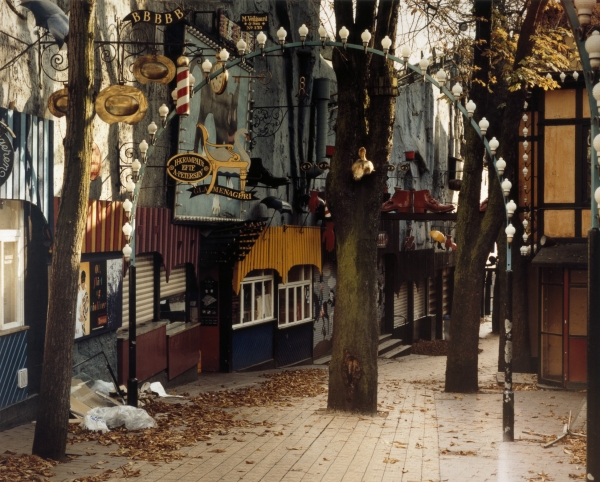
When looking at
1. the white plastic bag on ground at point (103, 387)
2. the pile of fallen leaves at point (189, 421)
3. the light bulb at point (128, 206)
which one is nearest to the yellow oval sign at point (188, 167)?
the light bulb at point (128, 206)

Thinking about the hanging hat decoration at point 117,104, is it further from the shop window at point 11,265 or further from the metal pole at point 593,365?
the metal pole at point 593,365

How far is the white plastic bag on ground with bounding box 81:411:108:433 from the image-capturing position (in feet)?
40.5

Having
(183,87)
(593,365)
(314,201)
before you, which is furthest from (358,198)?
(314,201)

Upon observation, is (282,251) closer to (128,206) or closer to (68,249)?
(128,206)

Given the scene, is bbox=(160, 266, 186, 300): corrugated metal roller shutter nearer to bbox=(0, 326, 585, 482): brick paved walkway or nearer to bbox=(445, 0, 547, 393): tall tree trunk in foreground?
bbox=(0, 326, 585, 482): brick paved walkway

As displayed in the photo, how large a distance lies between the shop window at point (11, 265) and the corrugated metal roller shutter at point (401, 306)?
75.8 feet

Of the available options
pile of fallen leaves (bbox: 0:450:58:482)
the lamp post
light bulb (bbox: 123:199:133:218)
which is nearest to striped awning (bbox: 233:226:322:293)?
light bulb (bbox: 123:199:133:218)

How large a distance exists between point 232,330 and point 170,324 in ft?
8.46

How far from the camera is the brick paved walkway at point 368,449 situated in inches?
409

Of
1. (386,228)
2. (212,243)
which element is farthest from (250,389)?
(386,228)

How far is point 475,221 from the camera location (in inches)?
739

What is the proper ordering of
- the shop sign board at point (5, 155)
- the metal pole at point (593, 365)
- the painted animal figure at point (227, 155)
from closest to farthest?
the metal pole at point (593, 365)
the shop sign board at point (5, 155)
the painted animal figure at point (227, 155)

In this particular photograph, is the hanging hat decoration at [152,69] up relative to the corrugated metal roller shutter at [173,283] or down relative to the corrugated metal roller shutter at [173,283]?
up

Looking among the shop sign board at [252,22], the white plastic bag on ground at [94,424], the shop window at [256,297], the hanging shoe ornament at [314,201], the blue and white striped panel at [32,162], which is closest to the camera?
the blue and white striped panel at [32,162]
